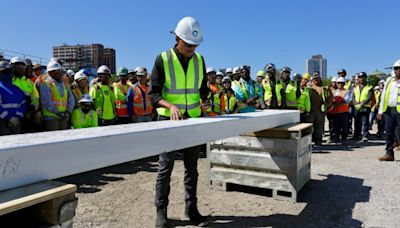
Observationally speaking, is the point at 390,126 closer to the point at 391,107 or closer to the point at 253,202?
the point at 391,107

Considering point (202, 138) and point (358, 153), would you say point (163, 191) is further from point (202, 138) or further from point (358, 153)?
point (358, 153)

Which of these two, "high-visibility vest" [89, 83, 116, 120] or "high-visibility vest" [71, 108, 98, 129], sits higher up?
"high-visibility vest" [89, 83, 116, 120]

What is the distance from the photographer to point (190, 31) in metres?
3.26

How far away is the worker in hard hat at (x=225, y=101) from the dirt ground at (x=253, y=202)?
243cm

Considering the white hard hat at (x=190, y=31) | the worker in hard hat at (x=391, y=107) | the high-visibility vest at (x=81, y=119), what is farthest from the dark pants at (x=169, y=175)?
the worker in hard hat at (x=391, y=107)

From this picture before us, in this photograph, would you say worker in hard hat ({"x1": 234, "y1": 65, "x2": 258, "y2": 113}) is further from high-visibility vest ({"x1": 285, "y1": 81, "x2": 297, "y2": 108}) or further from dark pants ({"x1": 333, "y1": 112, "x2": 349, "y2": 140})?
dark pants ({"x1": 333, "y1": 112, "x2": 349, "y2": 140})

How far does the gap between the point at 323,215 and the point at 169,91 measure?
2.31m

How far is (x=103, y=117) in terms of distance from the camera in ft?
23.2

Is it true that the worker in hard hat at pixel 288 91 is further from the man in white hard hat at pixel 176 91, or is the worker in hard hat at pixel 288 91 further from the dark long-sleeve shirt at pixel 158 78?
the dark long-sleeve shirt at pixel 158 78

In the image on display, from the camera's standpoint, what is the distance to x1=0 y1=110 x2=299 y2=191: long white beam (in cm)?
153

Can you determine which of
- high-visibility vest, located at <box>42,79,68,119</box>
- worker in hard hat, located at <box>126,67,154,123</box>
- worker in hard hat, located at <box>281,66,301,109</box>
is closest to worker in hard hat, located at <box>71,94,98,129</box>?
high-visibility vest, located at <box>42,79,68,119</box>

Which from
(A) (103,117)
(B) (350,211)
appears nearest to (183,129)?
(B) (350,211)

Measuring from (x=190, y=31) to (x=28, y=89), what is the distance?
3520 millimetres

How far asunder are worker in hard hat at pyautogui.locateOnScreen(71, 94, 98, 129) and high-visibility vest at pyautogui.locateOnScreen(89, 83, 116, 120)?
1.01 metres
